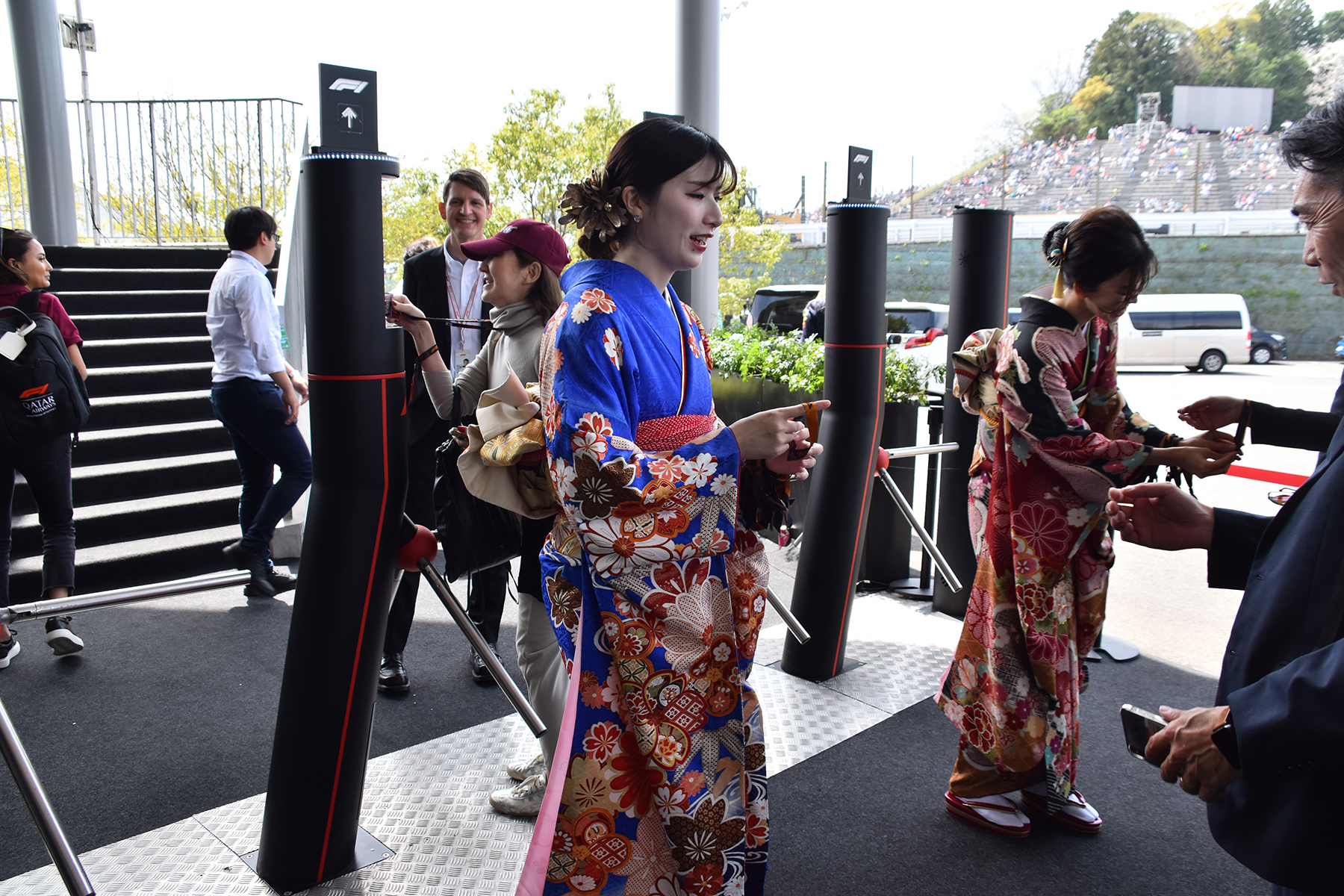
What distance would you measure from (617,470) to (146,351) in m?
5.91

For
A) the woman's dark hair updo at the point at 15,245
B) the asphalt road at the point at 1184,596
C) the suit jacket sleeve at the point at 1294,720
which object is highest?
the woman's dark hair updo at the point at 15,245

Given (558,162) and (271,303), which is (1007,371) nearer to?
(271,303)

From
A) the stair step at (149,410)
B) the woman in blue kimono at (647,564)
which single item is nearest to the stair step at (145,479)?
the stair step at (149,410)

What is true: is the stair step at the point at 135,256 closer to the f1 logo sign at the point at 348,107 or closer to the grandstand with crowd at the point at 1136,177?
the f1 logo sign at the point at 348,107

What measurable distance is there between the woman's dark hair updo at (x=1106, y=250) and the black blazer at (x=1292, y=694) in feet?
3.94

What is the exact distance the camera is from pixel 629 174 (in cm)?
157

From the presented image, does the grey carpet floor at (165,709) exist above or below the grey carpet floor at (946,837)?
below

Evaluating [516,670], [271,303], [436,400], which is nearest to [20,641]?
[271,303]

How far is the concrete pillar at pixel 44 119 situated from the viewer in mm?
7266

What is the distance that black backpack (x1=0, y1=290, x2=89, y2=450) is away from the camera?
3.22 m

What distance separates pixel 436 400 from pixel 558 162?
16784 mm

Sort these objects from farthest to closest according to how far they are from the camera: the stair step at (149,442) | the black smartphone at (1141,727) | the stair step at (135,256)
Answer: the stair step at (135,256), the stair step at (149,442), the black smartphone at (1141,727)

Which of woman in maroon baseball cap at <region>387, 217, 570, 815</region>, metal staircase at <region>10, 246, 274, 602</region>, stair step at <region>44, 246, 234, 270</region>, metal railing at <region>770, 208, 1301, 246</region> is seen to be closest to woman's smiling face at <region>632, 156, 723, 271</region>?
woman in maroon baseball cap at <region>387, 217, 570, 815</region>

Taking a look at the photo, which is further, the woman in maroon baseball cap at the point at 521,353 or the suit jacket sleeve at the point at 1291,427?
the woman in maroon baseball cap at the point at 521,353
